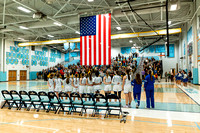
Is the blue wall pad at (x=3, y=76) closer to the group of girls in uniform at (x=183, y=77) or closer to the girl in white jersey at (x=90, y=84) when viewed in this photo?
the girl in white jersey at (x=90, y=84)

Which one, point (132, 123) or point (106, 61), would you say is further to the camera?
point (106, 61)

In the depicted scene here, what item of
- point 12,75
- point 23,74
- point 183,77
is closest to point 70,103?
point 183,77

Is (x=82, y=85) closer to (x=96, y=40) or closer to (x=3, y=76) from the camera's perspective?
(x=96, y=40)

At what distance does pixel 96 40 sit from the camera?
7164 mm

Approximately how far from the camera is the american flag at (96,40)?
697 cm

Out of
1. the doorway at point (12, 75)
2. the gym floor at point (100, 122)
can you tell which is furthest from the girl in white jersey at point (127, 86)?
the doorway at point (12, 75)

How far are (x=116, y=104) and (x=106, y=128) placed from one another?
1094 mm

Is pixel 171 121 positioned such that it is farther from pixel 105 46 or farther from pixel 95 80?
pixel 105 46

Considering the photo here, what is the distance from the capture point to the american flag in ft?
22.9

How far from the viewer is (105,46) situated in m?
6.98

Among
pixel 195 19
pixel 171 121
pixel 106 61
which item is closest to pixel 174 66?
pixel 195 19

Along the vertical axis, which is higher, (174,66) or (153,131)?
(174,66)

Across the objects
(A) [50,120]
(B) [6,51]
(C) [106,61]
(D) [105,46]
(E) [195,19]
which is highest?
(E) [195,19]

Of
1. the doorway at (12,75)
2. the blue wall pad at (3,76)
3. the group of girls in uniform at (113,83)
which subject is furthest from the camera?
the doorway at (12,75)
